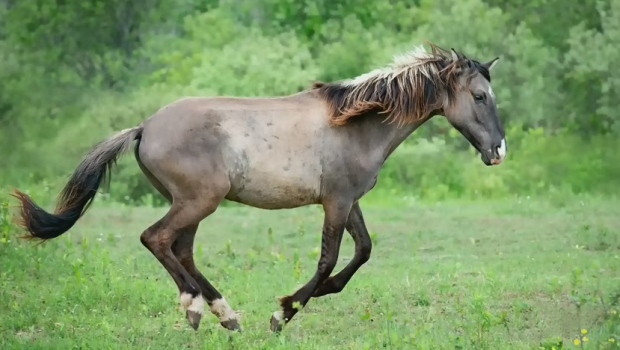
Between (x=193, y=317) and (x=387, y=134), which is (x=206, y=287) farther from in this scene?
(x=387, y=134)

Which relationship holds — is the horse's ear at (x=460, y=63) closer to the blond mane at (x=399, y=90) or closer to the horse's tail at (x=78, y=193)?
the blond mane at (x=399, y=90)

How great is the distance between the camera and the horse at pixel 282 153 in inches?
296

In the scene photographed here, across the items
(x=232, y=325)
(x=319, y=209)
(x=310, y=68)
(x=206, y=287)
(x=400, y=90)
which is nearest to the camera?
(x=232, y=325)

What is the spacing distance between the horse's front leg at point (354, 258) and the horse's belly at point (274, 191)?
41 centimetres

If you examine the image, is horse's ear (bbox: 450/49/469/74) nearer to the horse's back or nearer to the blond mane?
the blond mane

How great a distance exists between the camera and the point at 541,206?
51.6ft

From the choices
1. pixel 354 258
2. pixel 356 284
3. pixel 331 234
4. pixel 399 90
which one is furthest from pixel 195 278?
pixel 356 284

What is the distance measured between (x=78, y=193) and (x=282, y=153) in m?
1.50

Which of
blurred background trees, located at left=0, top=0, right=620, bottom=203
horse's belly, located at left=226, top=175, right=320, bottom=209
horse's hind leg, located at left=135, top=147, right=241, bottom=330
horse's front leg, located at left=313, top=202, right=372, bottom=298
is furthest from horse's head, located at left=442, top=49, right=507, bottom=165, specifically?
blurred background trees, located at left=0, top=0, right=620, bottom=203

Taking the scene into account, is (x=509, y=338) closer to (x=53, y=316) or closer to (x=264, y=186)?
(x=264, y=186)

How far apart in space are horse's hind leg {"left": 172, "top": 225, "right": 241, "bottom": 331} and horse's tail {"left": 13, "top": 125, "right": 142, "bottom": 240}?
0.72 meters

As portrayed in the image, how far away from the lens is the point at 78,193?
25.8ft

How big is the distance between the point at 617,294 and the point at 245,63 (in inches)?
650

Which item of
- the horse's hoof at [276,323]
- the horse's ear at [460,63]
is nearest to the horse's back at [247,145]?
the horse's hoof at [276,323]
